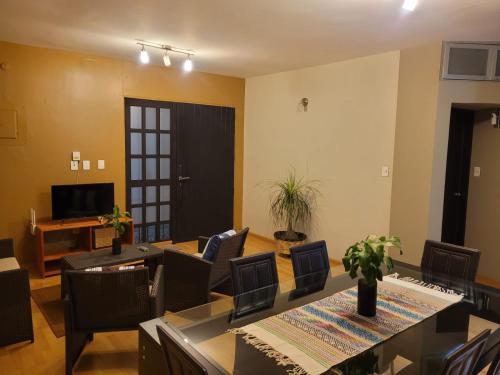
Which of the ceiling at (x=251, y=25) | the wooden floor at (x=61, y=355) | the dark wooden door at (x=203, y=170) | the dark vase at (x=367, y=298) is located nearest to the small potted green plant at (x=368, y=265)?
the dark vase at (x=367, y=298)

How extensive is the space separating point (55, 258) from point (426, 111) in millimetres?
4417

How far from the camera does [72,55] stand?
4684 mm

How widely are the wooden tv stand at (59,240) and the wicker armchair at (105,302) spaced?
2.14 m

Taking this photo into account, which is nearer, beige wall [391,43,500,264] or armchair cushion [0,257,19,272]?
armchair cushion [0,257,19,272]

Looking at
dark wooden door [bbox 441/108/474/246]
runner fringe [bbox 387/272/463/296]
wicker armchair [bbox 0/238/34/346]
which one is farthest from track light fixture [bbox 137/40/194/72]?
runner fringe [bbox 387/272/463/296]

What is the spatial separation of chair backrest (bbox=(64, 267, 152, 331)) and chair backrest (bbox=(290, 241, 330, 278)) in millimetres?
1030

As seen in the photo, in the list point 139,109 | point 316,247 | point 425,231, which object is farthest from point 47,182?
point 425,231

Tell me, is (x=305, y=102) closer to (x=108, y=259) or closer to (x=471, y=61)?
(x=471, y=61)

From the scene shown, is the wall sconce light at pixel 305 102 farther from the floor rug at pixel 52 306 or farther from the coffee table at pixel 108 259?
the floor rug at pixel 52 306

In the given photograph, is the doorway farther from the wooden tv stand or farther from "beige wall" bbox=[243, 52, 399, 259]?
the wooden tv stand

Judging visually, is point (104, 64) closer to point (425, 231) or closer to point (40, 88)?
point (40, 88)

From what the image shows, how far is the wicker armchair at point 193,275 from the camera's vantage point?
121 inches

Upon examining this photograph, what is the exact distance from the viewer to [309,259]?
9.14 ft

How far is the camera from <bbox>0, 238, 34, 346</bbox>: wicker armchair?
8.77 feet
